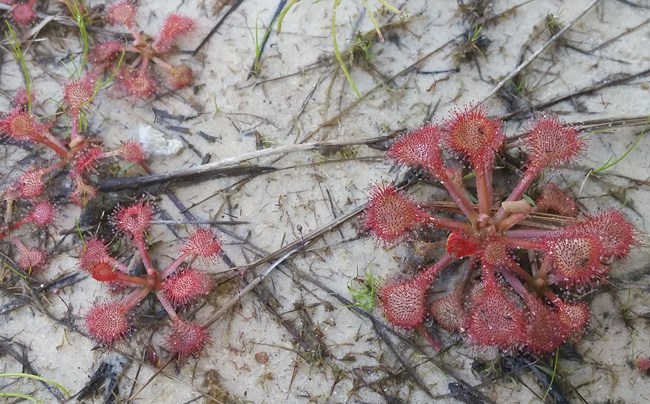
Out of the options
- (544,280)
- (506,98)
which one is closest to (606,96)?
(506,98)

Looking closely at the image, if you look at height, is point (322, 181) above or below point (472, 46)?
below

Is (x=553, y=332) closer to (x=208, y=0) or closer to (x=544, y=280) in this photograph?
(x=544, y=280)

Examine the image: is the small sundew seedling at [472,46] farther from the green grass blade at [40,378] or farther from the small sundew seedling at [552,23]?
the green grass blade at [40,378]

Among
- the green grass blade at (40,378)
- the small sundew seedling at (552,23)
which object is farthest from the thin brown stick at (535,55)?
the green grass blade at (40,378)

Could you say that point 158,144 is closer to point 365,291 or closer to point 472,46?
point 365,291

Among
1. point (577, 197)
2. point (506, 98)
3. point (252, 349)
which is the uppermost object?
point (506, 98)

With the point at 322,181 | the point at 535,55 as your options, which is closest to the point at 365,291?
the point at 322,181

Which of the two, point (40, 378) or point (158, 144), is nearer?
point (40, 378)

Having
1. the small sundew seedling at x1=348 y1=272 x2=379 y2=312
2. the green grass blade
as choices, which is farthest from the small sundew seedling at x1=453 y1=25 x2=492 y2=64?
the green grass blade

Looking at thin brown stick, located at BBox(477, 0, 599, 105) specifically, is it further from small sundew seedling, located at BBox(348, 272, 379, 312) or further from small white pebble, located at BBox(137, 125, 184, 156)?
small white pebble, located at BBox(137, 125, 184, 156)
